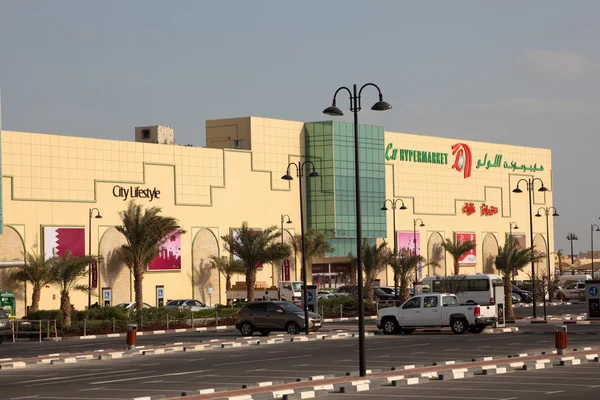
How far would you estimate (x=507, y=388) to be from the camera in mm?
22859

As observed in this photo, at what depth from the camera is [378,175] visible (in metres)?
107

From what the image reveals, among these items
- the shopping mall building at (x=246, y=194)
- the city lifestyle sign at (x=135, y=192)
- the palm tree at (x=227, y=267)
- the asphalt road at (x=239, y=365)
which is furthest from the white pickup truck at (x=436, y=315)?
the palm tree at (x=227, y=267)

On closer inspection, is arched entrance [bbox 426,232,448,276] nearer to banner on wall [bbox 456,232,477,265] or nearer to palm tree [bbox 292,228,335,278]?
banner on wall [bbox 456,232,477,265]

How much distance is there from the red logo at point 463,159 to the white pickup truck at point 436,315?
73.9 meters

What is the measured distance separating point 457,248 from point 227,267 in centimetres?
3394

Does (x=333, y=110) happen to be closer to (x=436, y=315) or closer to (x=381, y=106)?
(x=381, y=106)

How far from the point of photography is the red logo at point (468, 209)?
119725 millimetres

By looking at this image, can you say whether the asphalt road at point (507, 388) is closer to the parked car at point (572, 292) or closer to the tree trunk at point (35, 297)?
the tree trunk at point (35, 297)

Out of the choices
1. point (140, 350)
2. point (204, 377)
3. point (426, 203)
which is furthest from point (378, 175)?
point (204, 377)

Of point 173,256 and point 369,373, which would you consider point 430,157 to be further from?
point 369,373

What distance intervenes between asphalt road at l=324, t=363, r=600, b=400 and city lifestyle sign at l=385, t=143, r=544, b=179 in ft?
278

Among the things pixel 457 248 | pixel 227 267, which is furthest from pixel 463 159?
pixel 227 267

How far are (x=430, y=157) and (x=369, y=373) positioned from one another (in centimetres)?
9085

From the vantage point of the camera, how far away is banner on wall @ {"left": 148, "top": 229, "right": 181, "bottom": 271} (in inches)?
3270
